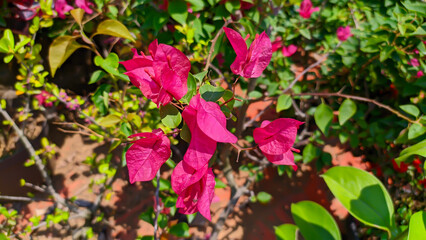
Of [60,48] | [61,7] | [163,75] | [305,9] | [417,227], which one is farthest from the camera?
[305,9]

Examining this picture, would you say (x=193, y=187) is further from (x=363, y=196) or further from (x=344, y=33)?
(x=344, y=33)

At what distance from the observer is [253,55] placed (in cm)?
42

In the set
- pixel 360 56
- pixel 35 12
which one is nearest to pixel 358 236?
pixel 360 56

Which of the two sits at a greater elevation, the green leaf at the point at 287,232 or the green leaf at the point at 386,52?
the green leaf at the point at 386,52

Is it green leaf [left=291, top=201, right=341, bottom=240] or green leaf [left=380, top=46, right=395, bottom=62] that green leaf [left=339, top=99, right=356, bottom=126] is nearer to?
green leaf [left=380, top=46, right=395, bottom=62]

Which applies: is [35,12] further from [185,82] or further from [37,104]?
[185,82]

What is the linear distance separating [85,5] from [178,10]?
407 mm

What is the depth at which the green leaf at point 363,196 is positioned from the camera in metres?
0.66

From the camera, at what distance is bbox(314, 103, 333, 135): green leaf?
882 millimetres

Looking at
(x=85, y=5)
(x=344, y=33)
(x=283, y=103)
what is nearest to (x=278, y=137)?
(x=283, y=103)

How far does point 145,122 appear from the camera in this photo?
0.88m

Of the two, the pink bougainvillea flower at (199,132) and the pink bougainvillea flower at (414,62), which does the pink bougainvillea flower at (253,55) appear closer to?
the pink bougainvillea flower at (199,132)

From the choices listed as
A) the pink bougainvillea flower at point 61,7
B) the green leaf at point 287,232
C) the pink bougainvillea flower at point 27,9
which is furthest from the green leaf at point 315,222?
the pink bougainvillea flower at point 27,9

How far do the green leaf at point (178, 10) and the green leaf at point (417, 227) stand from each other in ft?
2.27
